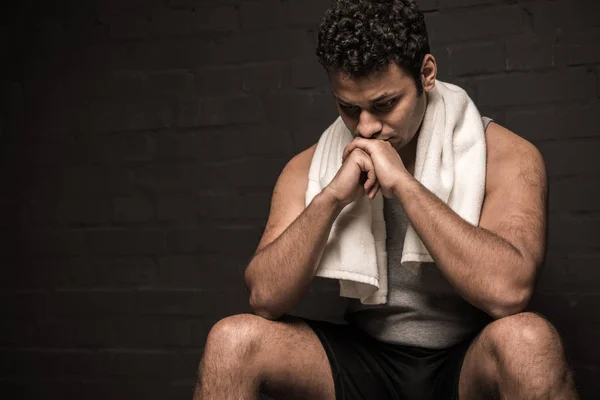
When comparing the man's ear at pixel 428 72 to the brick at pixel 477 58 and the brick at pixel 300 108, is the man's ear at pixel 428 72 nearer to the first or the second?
the brick at pixel 477 58

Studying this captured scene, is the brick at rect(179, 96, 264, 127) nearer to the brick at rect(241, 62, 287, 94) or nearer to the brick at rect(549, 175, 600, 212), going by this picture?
the brick at rect(241, 62, 287, 94)

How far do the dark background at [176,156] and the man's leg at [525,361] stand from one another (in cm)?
97

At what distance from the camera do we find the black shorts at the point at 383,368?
2029 millimetres

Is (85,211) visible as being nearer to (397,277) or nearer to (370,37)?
(397,277)

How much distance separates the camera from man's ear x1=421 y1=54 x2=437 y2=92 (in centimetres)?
209

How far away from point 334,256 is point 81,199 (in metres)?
1.35

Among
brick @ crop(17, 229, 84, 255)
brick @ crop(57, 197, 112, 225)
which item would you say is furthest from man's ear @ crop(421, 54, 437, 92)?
brick @ crop(17, 229, 84, 255)

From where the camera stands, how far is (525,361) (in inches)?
65.5

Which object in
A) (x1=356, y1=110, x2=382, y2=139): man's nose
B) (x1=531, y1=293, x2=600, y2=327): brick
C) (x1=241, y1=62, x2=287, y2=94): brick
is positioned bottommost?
(x1=531, y1=293, x2=600, y2=327): brick

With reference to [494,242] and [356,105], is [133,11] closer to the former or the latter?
[356,105]

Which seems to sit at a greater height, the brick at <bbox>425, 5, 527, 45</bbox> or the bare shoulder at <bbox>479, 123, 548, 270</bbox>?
the brick at <bbox>425, 5, 527, 45</bbox>

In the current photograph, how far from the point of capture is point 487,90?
266 centimetres

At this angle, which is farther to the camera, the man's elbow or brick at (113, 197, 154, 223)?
brick at (113, 197, 154, 223)

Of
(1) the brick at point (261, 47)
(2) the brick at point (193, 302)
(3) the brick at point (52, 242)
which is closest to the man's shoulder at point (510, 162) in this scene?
(1) the brick at point (261, 47)
